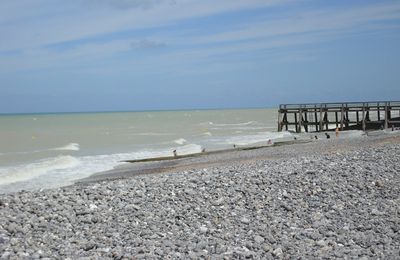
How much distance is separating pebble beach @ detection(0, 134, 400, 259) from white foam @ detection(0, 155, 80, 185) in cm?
1126

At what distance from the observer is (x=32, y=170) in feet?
76.7

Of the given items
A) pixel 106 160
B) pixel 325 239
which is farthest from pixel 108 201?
pixel 106 160

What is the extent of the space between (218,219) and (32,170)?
660 inches

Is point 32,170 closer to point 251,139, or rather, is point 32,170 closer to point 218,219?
point 218,219

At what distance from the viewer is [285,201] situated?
9578mm

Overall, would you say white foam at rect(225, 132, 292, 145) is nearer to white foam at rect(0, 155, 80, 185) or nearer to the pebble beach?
white foam at rect(0, 155, 80, 185)

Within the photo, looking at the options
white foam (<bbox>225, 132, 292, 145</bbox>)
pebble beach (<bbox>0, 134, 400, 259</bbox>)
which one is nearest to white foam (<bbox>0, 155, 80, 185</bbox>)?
pebble beach (<bbox>0, 134, 400, 259</bbox>)

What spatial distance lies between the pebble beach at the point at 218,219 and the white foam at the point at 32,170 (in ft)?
36.9

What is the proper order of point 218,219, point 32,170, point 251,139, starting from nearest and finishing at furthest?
point 218,219, point 32,170, point 251,139

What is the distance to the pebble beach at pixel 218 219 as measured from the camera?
22.9 ft

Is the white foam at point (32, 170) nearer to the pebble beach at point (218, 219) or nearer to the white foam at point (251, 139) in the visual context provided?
the pebble beach at point (218, 219)

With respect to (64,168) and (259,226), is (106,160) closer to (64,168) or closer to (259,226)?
(64,168)

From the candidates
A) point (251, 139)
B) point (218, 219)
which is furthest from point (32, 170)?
point (251, 139)

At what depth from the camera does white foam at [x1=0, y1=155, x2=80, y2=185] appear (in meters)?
20.8
